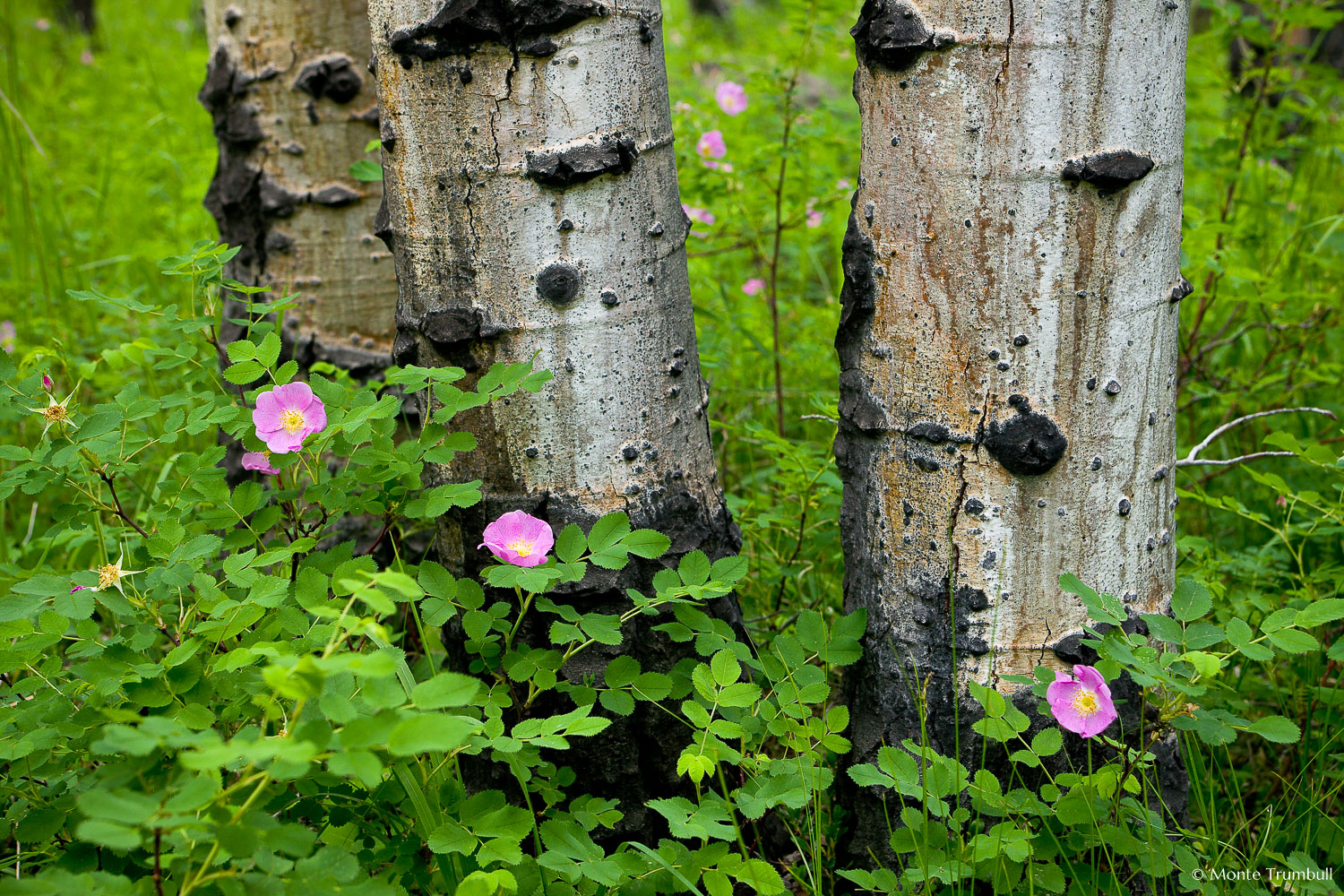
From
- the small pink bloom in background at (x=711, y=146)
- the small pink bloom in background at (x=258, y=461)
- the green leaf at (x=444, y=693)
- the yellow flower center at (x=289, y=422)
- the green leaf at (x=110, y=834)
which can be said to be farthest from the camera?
the small pink bloom in background at (x=711, y=146)

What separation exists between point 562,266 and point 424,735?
0.68m

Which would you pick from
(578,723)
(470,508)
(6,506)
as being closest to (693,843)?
(578,723)

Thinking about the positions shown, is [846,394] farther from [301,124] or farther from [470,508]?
[301,124]

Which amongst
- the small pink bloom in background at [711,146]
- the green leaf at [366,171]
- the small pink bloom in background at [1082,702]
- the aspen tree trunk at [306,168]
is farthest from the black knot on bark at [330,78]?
the small pink bloom in background at [1082,702]

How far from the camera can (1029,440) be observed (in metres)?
1.22

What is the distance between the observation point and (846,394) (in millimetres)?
1369

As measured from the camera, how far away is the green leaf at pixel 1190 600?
1228 mm

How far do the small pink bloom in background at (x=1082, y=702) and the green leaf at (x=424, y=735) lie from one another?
76cm

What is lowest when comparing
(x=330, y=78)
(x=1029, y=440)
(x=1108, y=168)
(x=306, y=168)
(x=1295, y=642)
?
(x=1295, y=642)

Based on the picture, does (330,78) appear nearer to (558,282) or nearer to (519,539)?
(558,282)

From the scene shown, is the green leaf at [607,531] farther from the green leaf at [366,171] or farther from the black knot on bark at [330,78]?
the black knot on bark at [330,78]

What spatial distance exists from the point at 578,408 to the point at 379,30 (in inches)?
22.8

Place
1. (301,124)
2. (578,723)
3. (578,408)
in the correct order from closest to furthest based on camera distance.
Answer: (578,723)
(578,408)
(301,124)

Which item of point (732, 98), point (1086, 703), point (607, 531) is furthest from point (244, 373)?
point (732, 98)
